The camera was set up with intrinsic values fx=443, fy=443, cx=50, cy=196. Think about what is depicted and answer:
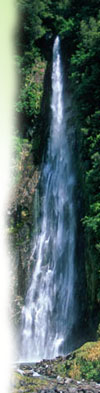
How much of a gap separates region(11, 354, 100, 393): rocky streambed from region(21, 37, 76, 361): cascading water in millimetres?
2031

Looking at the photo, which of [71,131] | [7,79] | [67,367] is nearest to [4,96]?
[7,79]

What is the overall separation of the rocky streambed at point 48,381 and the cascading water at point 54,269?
6.66 ft

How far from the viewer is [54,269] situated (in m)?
15.3

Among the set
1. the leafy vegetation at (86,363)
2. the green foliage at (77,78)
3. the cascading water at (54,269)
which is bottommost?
the leafy vegetation at (86,363)

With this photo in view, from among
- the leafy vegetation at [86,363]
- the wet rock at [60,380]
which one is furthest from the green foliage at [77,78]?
the wet rock at [60,380]

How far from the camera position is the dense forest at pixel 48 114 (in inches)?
520

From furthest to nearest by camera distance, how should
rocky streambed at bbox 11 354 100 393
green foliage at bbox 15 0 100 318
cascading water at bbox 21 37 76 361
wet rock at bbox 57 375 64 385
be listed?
cascading water at bbox 21 37 76 361, green foliage at bbox 15 0 100 318, wet rock at bbox 57 375 64 385, rocky streambed at bbox 11 354 100 393

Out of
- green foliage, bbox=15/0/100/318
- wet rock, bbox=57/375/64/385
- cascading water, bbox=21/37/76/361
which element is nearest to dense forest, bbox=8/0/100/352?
green foliage, bbox=15/0/100/318

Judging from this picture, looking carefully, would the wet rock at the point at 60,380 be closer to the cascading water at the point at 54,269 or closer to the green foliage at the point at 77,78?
the green foliage at the point at 77,78

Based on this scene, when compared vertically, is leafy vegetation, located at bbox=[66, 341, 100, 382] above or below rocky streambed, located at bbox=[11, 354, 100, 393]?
above

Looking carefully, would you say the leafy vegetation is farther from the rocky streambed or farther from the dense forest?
the dense forest

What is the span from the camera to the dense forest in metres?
13.2

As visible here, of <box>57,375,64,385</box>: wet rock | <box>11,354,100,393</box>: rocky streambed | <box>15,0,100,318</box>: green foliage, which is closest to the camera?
<box>11,354,100,393</box>: rocky streambed

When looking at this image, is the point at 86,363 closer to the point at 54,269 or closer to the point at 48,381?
the point at 48,381
